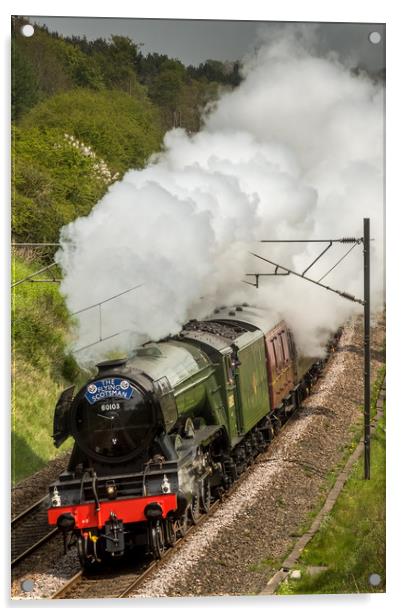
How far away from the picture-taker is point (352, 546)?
11141mm

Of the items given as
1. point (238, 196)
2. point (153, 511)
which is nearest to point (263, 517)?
point (153, 511)

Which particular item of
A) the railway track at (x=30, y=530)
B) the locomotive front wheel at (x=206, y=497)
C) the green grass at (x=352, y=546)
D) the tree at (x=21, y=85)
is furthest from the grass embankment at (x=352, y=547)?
the tree at (x=21, y=85)

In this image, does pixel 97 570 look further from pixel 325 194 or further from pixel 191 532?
pixel 325 194

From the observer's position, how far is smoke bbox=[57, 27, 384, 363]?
38.0 feet

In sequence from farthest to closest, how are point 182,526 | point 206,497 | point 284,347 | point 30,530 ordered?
point 284,347 < point 206,497 < point 30,530 < point 182,526

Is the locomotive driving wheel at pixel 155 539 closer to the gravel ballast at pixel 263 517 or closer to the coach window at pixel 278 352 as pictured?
the gravel ballast at pixel 263 517

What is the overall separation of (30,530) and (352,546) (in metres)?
4.05

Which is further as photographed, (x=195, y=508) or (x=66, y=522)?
(x=195, y=508)

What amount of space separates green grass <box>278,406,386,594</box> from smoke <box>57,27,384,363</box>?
225cm

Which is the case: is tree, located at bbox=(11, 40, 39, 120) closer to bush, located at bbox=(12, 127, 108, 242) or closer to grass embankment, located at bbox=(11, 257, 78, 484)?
bush, located at bbox=(12, 127, 108, 242)

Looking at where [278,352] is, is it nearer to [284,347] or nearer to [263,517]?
[284,347]

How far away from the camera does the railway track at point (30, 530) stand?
39.2 feet

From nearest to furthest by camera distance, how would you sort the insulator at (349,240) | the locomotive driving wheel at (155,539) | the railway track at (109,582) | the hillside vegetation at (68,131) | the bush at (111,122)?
the railway track at (109,582)
the locomotive driving wheel at (155,539)
the hillside vegetation at (68,131)
the bush at (111,122)
the insulator at (349,240)

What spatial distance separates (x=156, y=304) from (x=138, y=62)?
2803 millimetres
